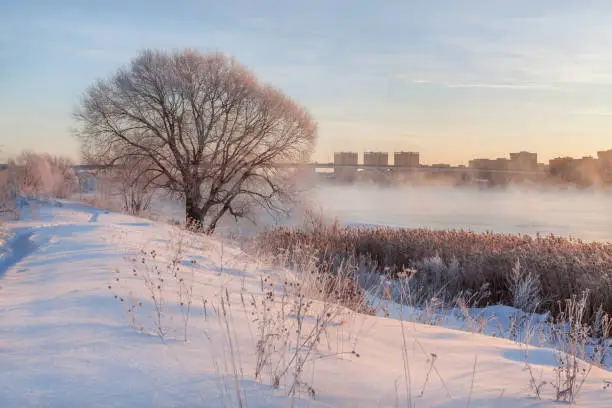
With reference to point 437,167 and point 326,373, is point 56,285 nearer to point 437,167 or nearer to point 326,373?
point 326,373

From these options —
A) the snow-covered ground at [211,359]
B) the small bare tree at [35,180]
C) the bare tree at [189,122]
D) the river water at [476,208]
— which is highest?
the bare tree at [189,122]

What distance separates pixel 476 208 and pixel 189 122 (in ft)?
139

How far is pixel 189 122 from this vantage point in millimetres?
26625

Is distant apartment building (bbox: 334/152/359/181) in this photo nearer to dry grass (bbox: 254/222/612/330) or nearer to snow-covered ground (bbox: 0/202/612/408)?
dry grass (bbox: 254/222/612/330)

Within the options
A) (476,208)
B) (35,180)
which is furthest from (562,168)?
(35,180)

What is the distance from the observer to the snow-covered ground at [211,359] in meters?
3.32

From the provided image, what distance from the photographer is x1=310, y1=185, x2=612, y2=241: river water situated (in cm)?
4059

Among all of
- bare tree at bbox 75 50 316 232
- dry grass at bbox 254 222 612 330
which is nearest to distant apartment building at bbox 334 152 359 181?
bare tree at bbox 75 50 316 232

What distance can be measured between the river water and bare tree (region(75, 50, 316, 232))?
17.3ft

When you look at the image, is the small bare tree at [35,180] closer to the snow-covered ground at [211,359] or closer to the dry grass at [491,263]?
the dry grass at [491,263]

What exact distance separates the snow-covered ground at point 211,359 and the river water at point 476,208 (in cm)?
2384

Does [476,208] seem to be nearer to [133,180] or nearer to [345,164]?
[345,164]

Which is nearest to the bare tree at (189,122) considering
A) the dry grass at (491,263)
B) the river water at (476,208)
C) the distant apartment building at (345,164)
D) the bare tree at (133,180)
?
the bare tree at (133,180)

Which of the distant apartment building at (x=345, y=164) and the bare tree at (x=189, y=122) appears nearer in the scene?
the bare tree at (x=189, y=122)
